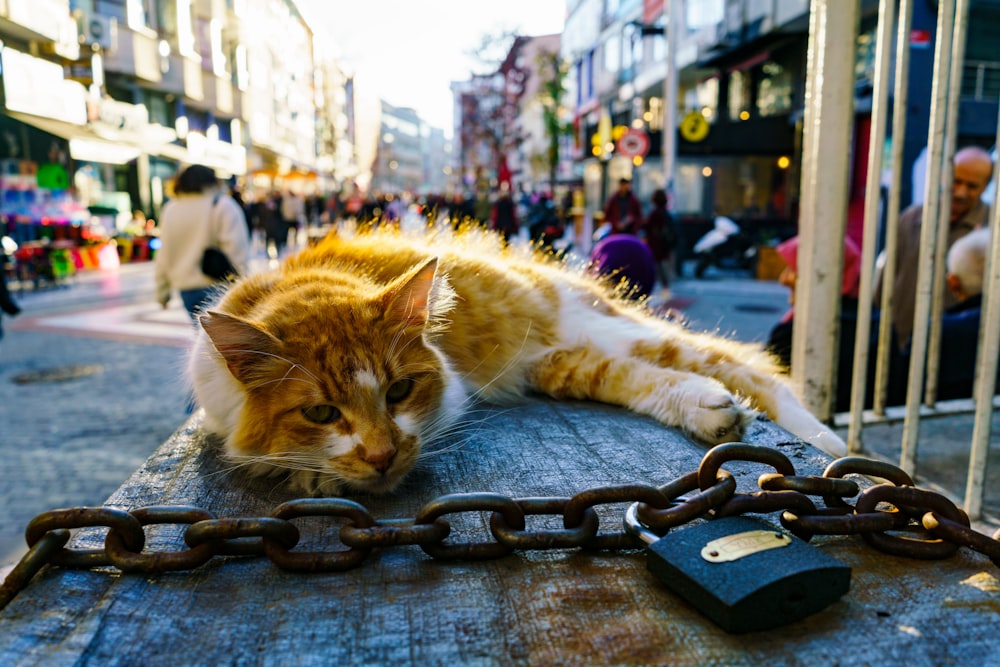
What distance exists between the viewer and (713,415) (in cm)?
197

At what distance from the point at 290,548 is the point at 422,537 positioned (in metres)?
0.24

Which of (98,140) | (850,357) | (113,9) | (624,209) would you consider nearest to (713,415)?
(850,357)

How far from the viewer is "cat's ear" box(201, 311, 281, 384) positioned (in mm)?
1659

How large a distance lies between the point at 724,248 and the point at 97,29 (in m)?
17.7

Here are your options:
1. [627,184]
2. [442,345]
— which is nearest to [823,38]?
[442,345]

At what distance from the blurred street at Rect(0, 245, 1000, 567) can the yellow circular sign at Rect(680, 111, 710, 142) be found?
21.8 feet

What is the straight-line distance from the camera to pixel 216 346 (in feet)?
5.64

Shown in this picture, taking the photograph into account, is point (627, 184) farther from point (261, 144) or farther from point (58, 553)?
point (261, 144)

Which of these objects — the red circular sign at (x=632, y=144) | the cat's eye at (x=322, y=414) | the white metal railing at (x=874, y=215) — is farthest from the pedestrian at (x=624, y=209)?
the cat's eye at (x=322, y=414)

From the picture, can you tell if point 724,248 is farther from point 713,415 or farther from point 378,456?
point 378,456

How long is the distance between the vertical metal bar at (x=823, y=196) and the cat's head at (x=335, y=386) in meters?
2.19

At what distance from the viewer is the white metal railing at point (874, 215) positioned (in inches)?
109

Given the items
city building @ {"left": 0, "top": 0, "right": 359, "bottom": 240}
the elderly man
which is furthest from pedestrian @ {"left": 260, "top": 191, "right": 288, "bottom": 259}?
the elderly man

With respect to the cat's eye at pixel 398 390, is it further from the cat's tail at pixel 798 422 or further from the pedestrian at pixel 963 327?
the pedestrian at pixel 963 327
